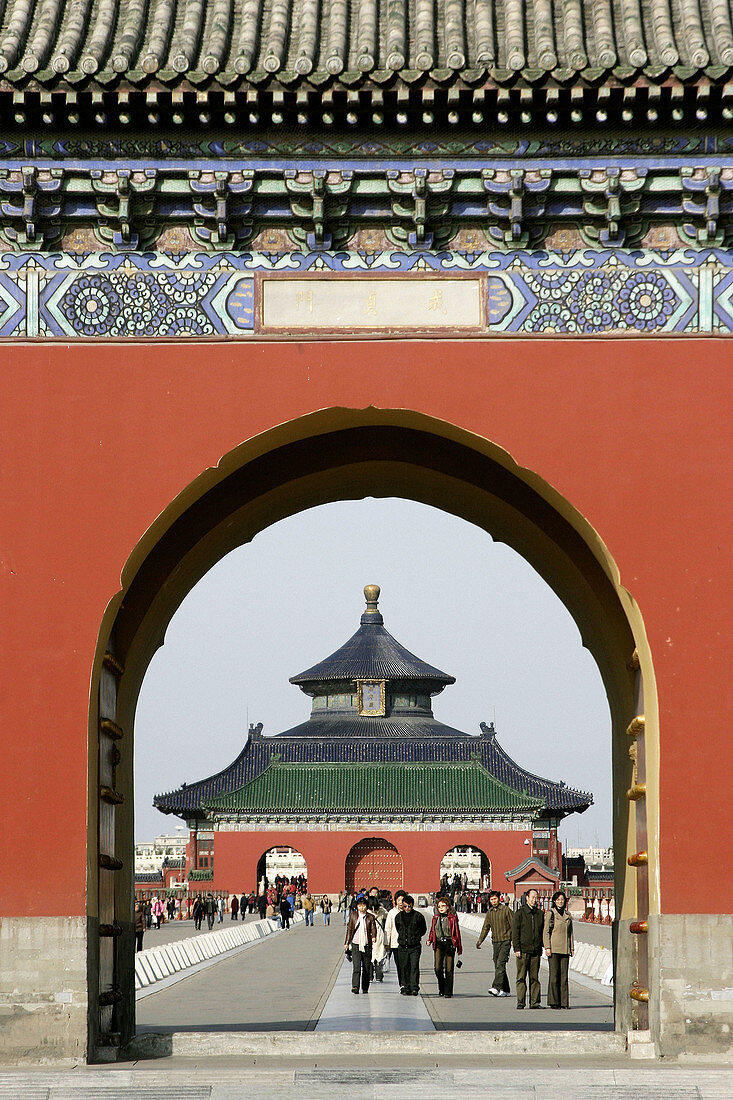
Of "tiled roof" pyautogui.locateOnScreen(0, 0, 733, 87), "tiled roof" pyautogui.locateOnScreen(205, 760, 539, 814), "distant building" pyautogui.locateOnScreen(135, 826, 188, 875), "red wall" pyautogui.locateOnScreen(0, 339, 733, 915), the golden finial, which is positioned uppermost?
the golden finial

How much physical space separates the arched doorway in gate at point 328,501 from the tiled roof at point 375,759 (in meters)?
41.6

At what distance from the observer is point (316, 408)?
8836 millimetres

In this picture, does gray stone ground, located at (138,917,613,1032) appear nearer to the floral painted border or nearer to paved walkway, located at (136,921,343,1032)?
paved walkway, located at (136,921,343,1032)

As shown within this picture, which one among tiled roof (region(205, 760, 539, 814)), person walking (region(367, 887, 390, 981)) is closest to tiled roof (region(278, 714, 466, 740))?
tiled roof (region(205, 760, 539, 814))

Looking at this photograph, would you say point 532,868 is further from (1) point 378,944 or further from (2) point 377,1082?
(2) point 377,1082

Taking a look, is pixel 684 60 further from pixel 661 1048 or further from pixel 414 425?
pixel 661 1048

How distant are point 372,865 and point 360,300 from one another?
138ft

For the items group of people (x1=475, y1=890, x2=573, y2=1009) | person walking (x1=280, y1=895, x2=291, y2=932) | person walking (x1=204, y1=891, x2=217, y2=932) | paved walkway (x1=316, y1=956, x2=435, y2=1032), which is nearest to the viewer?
paved walkway (x1=316, y1=956, x2=435, y2=1032)

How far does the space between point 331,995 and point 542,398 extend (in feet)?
29.1

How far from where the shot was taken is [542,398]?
8852mm

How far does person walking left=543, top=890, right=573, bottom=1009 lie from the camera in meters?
14.3

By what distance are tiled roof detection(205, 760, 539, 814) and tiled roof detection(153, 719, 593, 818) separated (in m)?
0.57

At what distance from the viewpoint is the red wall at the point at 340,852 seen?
1911 inches

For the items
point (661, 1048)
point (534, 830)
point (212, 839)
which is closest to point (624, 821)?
point (661, 1048)
